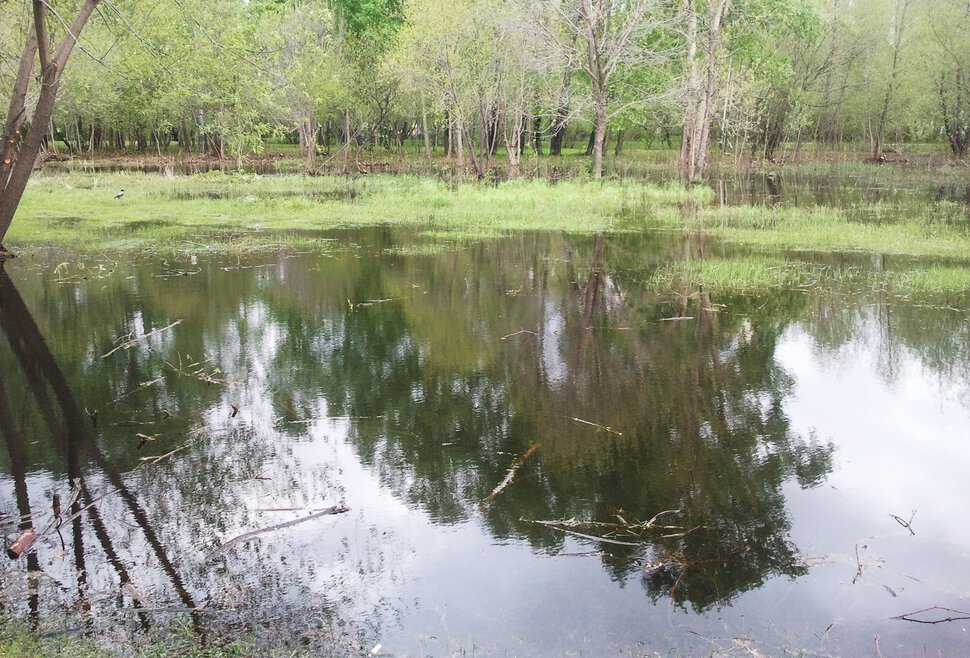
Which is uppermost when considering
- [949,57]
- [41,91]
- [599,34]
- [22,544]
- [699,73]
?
[949,57]

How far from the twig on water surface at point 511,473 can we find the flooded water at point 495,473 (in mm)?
34

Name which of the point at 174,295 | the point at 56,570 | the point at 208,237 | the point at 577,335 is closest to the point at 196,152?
the point at 208,237

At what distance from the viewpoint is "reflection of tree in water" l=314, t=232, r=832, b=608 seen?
5.84 meters

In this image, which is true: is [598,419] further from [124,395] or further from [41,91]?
[41,91]

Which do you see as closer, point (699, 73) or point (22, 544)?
point (22, 544)

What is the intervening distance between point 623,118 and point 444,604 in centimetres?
4363

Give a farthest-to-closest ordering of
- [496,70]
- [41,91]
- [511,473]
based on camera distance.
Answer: [496,70] → [41,91] → [511,473]

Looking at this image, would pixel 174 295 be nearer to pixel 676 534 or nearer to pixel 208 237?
pixel 208 237

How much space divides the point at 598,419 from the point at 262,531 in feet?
12.1

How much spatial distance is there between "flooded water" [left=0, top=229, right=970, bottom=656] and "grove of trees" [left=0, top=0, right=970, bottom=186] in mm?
7246

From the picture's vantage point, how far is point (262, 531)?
18.7ft

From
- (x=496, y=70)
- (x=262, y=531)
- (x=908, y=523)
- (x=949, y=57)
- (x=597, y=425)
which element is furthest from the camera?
(x=949, y=57)

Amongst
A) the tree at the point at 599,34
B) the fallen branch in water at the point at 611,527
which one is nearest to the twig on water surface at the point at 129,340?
the fallen branch in water at the point at 611,527

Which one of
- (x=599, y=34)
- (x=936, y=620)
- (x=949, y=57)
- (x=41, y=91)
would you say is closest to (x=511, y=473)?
(x=936, y=620)
